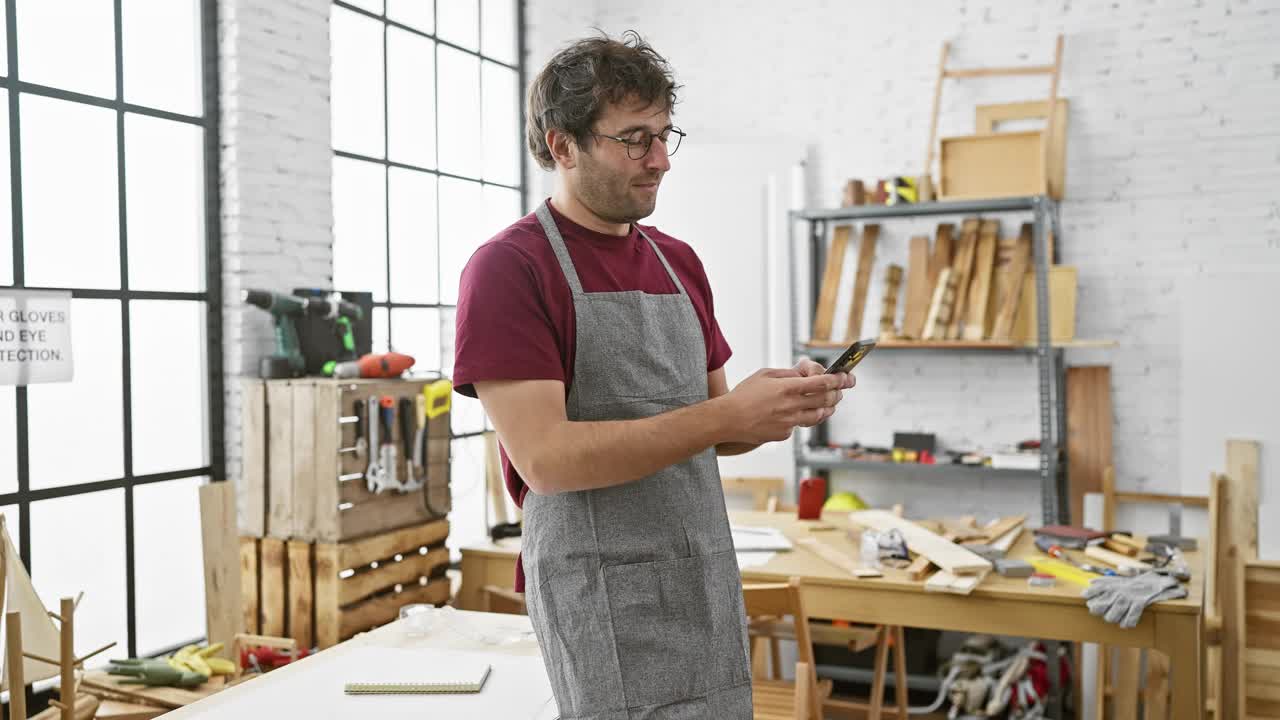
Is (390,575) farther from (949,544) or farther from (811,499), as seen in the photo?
(949,544)

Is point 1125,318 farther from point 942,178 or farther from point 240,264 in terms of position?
point 240,264

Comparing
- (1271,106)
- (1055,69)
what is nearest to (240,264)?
(1055,69)

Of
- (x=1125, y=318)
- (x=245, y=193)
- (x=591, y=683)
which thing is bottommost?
(x=591, y=683)

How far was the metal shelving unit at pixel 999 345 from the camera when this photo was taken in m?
4.92

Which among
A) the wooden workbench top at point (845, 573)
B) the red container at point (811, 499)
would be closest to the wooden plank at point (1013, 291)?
the wooden workbench top at point (845, 573)

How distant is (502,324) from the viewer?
1.42 m

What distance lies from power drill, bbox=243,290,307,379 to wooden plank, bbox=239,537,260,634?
23.4 inches

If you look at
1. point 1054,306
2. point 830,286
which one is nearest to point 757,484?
point 830,286

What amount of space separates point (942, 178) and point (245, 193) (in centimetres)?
320

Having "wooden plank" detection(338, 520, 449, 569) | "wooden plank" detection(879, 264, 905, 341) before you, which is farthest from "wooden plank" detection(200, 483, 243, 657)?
"wooden plank" detection(879, 264, 905, 341)

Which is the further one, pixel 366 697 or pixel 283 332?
pixel 283 332

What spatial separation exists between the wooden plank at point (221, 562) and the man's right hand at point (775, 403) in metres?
2.49

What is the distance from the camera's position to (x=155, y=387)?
12.0 feet

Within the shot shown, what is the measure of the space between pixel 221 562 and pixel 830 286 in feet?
11.2
